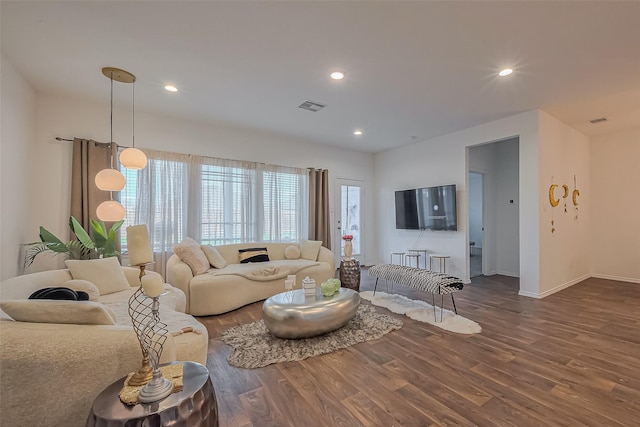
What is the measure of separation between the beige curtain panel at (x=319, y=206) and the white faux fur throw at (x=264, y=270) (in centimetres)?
132

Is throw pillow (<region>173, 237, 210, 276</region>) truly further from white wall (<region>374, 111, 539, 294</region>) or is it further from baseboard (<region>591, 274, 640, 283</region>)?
baseboard (<region>591, 274, 640, 283</region>)

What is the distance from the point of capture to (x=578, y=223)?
5.16 m

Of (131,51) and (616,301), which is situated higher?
(131,51)

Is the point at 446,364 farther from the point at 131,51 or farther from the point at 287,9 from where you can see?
the point at 131,51

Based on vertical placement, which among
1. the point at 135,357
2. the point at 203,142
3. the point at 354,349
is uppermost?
the point at 203,142

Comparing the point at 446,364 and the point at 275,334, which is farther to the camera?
the point at 275,334

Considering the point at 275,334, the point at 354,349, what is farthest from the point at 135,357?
the point at 354,349

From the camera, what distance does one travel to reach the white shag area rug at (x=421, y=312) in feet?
9.86

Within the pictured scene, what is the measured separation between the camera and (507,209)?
5711mm

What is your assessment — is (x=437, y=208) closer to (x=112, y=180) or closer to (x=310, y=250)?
(x=310, y=250)

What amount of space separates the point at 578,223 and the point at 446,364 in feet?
16.2

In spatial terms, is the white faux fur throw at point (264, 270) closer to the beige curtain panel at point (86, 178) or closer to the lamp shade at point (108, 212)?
the lamp shade at point (108, 212)

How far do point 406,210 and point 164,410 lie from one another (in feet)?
18.3

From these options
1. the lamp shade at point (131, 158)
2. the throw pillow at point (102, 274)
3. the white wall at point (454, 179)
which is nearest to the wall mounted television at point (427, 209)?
the white wall at point (454, 179)
